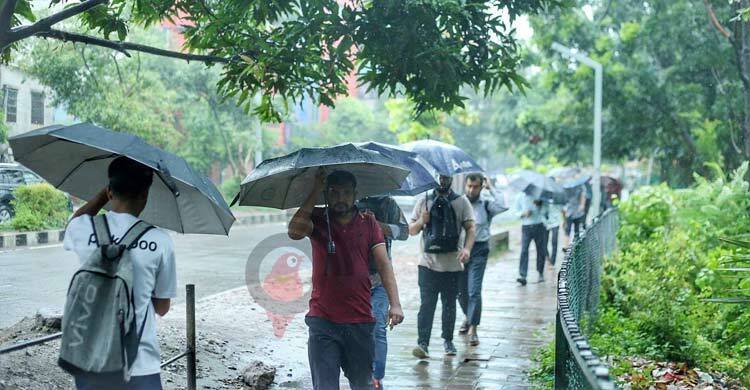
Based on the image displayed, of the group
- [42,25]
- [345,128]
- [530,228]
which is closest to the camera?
[42,25]

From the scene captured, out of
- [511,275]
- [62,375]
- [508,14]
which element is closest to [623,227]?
[511,275]

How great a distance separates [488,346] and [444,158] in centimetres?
203

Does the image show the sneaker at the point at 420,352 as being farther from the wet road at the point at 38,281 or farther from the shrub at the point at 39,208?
the shrub at the point at 39,208

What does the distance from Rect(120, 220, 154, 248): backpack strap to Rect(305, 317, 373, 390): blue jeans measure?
1.74 m

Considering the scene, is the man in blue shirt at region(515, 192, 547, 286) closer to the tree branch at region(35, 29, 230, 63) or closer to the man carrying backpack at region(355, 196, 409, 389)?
the man carrying backpack at region(355, 196, 409, 389)

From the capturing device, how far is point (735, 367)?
7.77 meters

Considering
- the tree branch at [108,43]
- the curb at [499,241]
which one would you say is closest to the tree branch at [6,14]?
the tree branch at [108,43]

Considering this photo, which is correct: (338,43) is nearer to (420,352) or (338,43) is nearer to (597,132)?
(420,352)

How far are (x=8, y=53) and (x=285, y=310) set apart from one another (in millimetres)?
5157

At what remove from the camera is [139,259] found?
355cm

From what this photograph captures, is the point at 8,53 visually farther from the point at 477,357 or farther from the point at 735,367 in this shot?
the point at 735,367

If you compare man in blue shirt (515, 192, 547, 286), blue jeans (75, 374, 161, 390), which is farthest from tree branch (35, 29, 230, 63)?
man in blue shirt (515, 192, 547, 286)

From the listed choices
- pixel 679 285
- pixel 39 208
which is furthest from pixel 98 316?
pixel 679 285

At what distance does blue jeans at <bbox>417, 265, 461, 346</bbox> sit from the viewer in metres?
8.35
